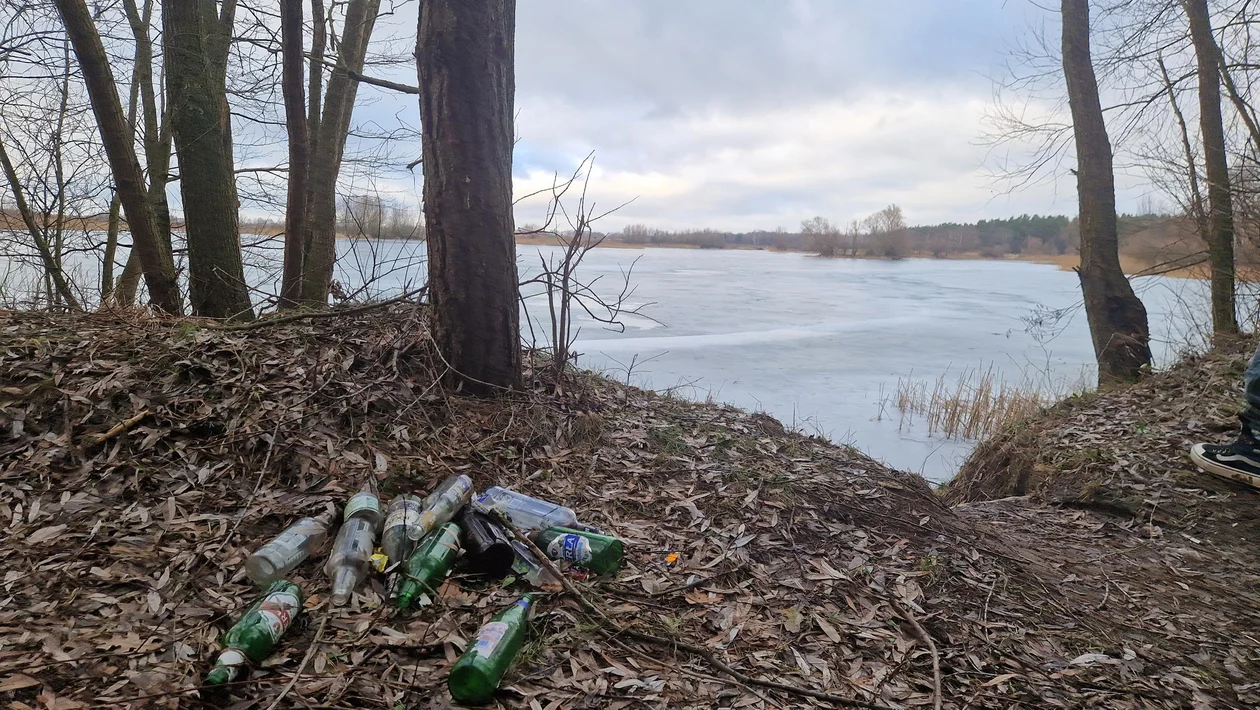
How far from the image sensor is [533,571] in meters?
2.29

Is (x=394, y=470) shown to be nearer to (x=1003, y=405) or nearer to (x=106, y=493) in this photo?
(x=106, y=493)

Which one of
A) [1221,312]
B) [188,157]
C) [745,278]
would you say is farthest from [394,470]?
[745,278]

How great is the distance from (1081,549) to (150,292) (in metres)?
6.15

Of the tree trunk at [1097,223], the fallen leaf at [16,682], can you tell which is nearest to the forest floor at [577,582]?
the fallen leaf at [16,682]

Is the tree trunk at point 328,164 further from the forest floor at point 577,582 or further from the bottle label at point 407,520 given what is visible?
the bottle label at point 407,520

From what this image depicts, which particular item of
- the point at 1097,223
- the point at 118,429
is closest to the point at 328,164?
the point at 118,429

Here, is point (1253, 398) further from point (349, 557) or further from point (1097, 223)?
point (349, 557)

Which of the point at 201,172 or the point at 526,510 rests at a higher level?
the point at 201,172

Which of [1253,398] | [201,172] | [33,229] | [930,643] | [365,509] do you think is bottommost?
[930,643]

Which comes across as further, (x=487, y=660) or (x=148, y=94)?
(x=148, y=94)

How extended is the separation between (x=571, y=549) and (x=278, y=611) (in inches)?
38.8

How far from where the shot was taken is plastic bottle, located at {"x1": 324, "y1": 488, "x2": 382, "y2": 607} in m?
2.07

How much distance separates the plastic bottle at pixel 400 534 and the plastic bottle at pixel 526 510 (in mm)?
285

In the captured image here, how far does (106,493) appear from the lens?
2320 millimetres
